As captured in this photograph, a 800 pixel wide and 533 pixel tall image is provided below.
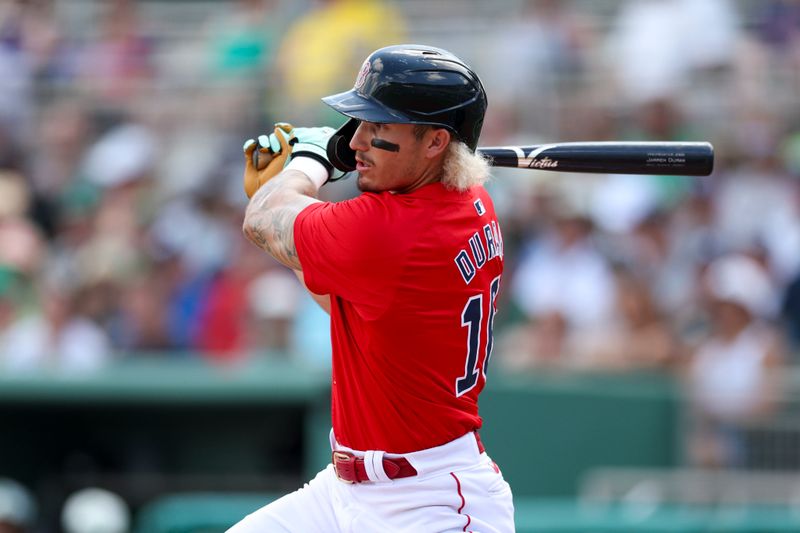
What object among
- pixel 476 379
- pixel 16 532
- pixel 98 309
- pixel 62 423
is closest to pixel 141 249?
pixel 98 309

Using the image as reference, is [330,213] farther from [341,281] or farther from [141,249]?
[141,249]

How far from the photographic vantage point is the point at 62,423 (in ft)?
29.7

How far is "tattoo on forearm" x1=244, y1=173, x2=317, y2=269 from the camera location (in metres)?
3.71

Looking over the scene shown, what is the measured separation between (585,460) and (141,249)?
3.15 m

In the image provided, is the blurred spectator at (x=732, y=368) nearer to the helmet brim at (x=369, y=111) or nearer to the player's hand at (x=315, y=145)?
the player's hand at (x=315, y=145)

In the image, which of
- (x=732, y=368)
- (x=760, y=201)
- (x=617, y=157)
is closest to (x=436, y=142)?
(x=617, y=157)

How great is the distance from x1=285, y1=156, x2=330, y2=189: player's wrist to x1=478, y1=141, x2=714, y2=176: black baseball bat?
1.77 feet

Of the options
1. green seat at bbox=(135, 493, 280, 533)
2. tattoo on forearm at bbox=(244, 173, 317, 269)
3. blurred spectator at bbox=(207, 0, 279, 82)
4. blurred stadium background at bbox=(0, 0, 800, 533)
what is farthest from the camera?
blurred spectator at bbox=(207, 0, 279, 82)

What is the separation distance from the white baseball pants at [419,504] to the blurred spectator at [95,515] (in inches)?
157

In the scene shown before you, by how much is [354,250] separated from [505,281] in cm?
471

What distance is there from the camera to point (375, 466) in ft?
12.2

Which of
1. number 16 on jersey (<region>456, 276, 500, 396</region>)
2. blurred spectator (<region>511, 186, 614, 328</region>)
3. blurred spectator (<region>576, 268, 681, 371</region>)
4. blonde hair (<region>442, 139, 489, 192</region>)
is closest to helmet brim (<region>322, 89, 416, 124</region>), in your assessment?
blonde hair (<region>442, 139, 489, 192</region>)

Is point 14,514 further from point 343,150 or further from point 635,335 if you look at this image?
point 343,150

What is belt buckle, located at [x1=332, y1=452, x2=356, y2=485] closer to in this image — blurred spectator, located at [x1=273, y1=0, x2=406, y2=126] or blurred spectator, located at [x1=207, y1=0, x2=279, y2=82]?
blurred spectator, located at [x1=273, y1=0, x2=406, y2=126]
